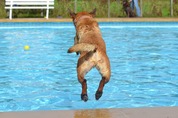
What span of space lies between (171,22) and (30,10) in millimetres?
6542

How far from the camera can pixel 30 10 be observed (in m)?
21.2

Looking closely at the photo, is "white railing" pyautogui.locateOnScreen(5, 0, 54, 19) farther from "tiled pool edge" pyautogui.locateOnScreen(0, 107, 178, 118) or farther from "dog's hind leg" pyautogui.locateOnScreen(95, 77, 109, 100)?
"tiled pool edge" pyautogui.locateOnScreen(0, 107, 178, 118)

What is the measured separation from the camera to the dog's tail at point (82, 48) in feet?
16.4

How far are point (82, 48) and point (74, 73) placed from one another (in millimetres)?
4299

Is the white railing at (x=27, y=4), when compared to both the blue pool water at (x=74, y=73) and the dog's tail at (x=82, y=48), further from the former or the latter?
the dog's tail at (x=82, y=48)

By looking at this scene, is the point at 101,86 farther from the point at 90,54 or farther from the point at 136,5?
the point at 136,5

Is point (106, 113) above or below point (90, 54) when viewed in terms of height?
below

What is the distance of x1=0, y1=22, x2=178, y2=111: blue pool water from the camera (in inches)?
271

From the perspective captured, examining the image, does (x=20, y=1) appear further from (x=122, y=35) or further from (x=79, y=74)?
(x=79, y=74)

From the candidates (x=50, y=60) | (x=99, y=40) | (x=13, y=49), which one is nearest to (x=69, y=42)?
(x=13, y=49)

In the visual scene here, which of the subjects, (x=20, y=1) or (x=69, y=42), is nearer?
(x=69, y=42)

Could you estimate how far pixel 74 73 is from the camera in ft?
30.5

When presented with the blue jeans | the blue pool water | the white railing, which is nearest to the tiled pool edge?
the blue pool water

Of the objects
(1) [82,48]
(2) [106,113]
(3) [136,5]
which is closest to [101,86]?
(1) [82,48]
